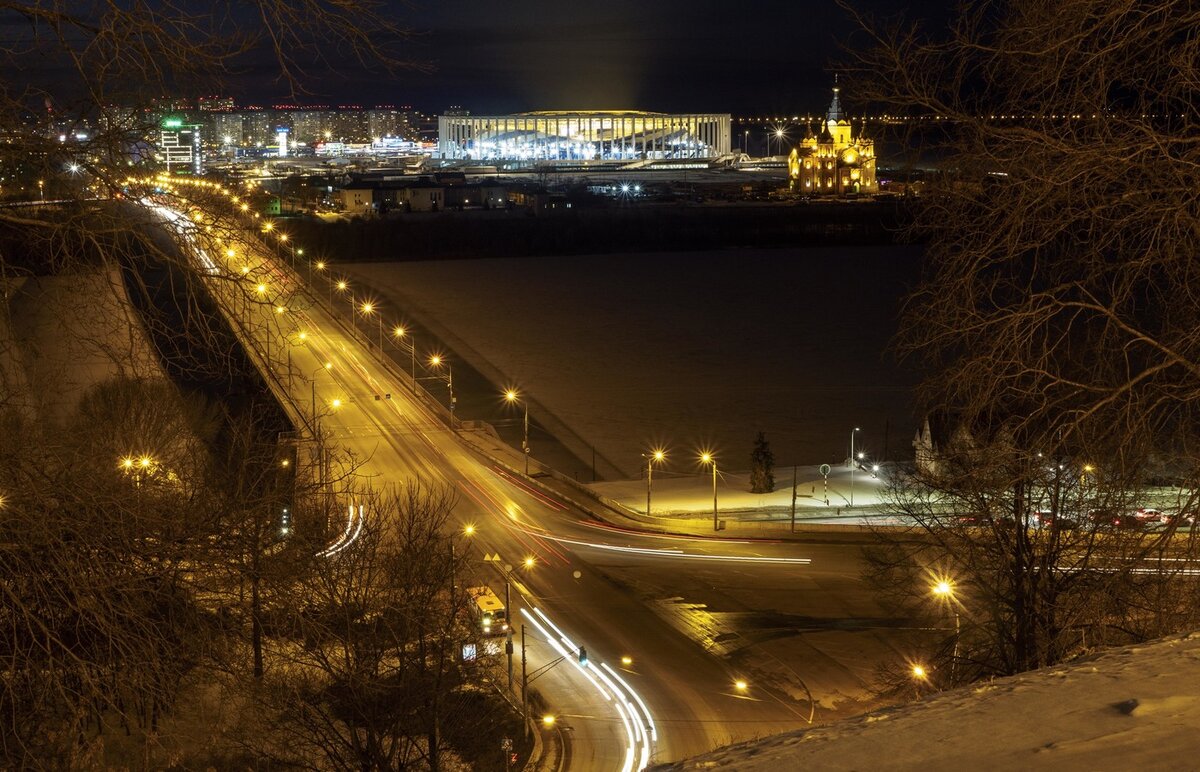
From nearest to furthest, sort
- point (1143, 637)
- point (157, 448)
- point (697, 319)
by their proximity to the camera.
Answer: point (1143, 637), point (157, 448), point (697, 319)

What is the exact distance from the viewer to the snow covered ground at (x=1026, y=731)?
196 centimetres

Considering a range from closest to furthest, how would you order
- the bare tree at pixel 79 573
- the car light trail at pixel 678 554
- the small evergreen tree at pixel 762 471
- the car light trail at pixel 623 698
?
the bare tree at pixel 79 573 → the car light trail at pixel 623 698 → the car light trail at pixel 678 554 → the small evergreen tree at pixel 762 471

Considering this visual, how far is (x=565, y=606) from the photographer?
35.3 ft

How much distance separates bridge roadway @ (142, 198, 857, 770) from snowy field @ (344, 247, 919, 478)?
2223 mm

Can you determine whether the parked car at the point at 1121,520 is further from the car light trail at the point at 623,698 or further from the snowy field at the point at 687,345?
the snowy field at the point at 687,345

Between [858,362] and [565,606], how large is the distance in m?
13.8

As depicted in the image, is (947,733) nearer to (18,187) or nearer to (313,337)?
(18,187)

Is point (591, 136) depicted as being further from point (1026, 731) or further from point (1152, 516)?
point (1026, 731)

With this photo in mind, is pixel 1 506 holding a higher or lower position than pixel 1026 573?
higher

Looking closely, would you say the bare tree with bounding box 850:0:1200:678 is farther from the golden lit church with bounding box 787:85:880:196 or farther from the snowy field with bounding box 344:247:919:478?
the golden lit church with bounding box 787:85:880:196

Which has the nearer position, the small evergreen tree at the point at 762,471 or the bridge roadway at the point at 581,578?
the bridge roadway at the point at 581,578

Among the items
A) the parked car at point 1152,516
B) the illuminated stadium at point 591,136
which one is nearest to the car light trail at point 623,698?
the parked car at point 1152,516

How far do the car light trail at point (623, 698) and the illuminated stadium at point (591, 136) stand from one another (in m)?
103

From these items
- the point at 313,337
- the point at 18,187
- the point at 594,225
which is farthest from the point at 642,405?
the point at 594,225
